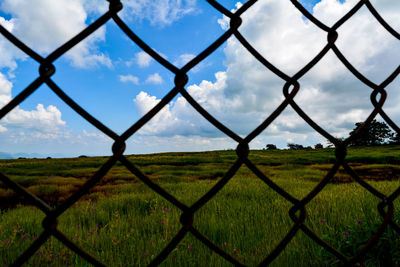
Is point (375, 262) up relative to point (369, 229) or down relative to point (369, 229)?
down

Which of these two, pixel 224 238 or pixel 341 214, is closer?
pixel 224 238

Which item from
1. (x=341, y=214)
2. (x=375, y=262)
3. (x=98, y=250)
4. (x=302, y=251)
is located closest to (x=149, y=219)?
(x=98, y=250)

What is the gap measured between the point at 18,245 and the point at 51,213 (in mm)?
2628

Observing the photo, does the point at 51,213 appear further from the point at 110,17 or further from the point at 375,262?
the point at 375,262

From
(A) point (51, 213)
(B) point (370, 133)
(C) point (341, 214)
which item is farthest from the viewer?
(B) point (370, 133)

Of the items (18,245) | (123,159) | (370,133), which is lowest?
(18,245)

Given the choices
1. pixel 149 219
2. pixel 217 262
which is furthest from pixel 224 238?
pixel 149 219

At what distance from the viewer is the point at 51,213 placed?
0.61 metres

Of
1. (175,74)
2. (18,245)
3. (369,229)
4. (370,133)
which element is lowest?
(18,245)

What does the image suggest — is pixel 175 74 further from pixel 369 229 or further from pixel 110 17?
pixel 369 229

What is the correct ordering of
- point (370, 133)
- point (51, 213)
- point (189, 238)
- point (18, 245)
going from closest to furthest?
point (51, 213) < point (189, 238) < point (18, 245) < point (370, 133)

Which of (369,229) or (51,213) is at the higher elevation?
(51,213)

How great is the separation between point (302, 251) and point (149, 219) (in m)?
1.87

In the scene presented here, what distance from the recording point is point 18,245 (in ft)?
8.74
